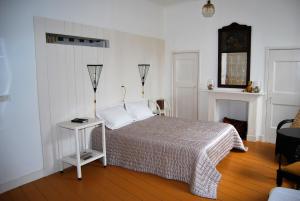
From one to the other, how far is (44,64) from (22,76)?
35 centimetres

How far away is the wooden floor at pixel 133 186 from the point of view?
9.61ft

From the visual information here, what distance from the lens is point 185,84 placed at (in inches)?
230

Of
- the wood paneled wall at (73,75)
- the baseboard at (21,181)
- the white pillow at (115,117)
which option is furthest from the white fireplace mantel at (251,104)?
the baseboard at (21,181)

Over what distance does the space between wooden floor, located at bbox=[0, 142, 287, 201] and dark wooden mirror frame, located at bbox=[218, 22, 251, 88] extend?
2077 millimetres

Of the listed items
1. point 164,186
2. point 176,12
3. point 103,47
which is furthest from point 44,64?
point 176,12

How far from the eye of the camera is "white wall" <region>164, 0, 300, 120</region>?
14.5ft

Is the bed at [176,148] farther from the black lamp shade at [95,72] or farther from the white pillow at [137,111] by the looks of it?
the black lamp shade at [95,72]

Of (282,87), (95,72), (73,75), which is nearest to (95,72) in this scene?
(95,72)

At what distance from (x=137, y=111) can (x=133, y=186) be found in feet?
5.70

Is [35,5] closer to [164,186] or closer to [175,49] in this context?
[164,186]

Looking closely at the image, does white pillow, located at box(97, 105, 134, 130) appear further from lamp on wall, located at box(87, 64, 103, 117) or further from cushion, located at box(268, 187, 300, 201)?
cushion, located at box(268, 187, 300, 201)

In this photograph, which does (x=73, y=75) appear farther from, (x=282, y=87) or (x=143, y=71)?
(x=282, y=87)

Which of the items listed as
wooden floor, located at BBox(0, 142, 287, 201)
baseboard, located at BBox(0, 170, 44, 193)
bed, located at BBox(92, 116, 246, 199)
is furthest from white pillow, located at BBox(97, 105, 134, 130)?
baseboard, located at BBox(0, 170, 44, 193)

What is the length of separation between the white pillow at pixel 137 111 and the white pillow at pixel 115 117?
19 cm
